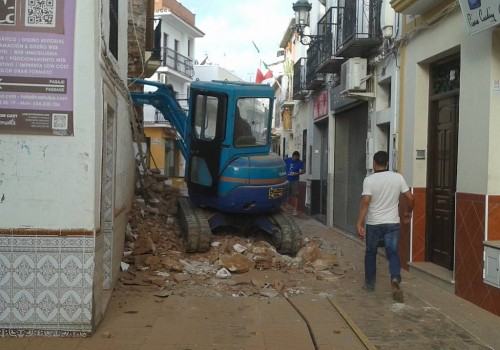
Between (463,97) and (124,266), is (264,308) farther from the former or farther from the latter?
(463,97)

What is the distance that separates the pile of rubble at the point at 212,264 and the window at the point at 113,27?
2966 mm

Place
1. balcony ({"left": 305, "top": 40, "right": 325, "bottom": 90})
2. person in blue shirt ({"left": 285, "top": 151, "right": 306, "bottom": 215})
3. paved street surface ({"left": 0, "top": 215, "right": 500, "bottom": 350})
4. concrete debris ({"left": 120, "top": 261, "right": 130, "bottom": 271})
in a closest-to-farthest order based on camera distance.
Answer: paved street surface ({"left": 0, "top": 215, "right": 500, "bottom": 350})
concrete debris ({"left": 120, "top": 261, "right": 130, "bottom": 271})
balcony ({"left": 305, "top": 40, "right": 325, "bottom": 90})
person in blue shirt ({"left": 285, "top": 151, "right": 306, "bottom": 215})

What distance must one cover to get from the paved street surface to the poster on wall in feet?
6.49

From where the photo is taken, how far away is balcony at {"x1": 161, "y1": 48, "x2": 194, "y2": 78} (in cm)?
3947

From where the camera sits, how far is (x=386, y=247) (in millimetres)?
6875

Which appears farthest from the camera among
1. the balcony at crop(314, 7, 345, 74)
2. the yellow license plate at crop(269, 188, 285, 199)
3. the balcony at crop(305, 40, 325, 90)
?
the balcony at crop(305, 40, 325, 90)

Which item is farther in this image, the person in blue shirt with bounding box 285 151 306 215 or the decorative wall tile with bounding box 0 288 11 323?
the person in blue shirt with bounding box 285 151 306 215

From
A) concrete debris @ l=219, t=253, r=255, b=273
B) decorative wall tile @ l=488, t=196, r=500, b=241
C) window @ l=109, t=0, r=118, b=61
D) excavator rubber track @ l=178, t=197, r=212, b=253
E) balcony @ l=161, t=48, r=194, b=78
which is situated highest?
balcony @ l=161, t=48, r=194, b=78

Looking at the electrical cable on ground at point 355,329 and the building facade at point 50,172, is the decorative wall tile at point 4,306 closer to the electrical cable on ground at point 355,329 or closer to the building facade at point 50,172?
the building facade at point 50,172

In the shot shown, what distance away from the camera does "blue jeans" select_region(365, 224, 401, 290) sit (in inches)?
264

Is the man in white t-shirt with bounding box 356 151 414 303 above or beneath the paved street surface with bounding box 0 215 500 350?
above

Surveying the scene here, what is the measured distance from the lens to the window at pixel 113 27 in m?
6.68

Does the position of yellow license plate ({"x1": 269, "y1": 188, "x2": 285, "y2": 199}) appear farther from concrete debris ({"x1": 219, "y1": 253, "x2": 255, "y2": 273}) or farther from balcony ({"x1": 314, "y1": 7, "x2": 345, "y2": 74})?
balcony ({"x1": 314, "y1": 7, "x2": 345, "y2": 74})

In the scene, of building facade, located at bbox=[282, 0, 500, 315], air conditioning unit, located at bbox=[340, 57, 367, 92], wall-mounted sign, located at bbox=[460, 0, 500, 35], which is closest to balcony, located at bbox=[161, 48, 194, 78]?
building facade, located at bbox=[282, 0, 500, 315]
